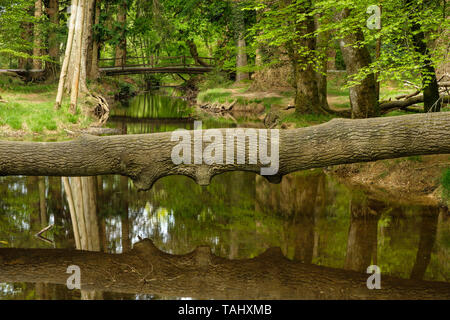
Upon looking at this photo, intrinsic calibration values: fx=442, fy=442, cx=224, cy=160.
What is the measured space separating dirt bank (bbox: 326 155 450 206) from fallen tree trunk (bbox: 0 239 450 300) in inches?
122

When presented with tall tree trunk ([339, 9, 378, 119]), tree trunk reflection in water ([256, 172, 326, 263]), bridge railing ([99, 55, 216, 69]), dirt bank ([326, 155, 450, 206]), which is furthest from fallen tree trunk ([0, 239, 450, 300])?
bridge railing ([99, 55, 216, 69])

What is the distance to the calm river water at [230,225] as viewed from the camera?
4797 millimetres

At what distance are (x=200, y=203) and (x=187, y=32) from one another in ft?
72.1

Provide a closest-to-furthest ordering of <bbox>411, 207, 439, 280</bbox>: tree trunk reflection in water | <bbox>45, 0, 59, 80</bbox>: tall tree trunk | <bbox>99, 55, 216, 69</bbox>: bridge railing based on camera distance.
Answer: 1. <bbox>411, 207, 439, 280</bbox>: tree trunk reflection in water
2. <bbox>45, 0, 59, 80</bbox>: tall tree trunk
3. <bbox>99, 55, 216, 69</bbox>: bridge railing

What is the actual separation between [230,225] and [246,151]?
1.15 metres

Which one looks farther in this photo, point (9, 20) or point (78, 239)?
point (9, 20)

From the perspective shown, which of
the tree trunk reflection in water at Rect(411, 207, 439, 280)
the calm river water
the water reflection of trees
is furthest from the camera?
the water reflection of trees

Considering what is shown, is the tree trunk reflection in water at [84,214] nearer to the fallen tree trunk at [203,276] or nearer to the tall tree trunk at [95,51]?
the fallen tree trunk at [203,276]

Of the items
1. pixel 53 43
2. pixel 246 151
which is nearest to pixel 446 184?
pixel 246 151

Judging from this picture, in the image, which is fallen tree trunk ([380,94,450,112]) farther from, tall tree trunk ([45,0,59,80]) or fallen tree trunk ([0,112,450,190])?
tall tree trunk ([45,0,59,80])

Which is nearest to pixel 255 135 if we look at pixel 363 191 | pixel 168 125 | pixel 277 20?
pixel 363 191

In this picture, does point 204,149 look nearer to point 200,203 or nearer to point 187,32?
point 200,203

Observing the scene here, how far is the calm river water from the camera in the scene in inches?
189
